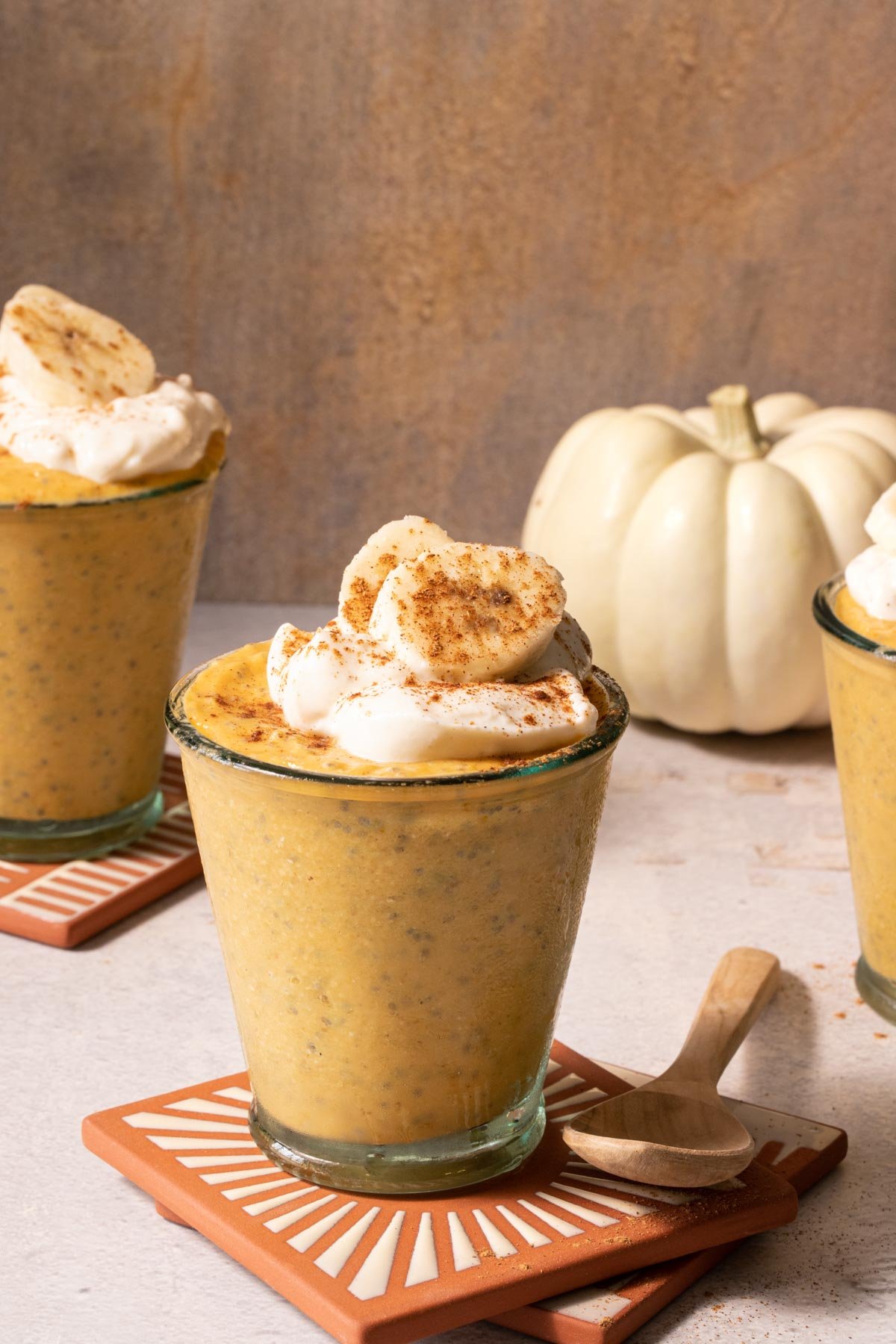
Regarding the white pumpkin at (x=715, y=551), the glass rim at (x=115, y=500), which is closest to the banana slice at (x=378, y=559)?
the glass rim at (x=115, y=500)

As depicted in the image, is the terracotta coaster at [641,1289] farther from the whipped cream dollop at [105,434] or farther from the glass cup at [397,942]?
the whipped cream dollop at [105,434]

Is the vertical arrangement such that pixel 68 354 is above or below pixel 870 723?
above

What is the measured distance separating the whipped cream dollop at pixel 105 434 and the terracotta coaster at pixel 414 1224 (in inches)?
23.0

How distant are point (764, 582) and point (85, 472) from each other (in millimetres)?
763

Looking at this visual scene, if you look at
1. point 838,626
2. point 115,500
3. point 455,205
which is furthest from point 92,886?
point 455,205

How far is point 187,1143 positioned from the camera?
0.99m

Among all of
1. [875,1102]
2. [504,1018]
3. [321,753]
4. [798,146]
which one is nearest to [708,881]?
[875,1102]

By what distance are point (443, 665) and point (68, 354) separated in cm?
69

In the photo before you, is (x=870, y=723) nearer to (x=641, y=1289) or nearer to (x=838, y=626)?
(x=838, y=626)

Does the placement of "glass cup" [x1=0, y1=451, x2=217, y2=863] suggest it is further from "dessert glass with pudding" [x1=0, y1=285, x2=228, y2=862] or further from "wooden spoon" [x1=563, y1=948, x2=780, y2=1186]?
"wooden spoon" [x1=563, y1=948, x2=780, y2=1186]

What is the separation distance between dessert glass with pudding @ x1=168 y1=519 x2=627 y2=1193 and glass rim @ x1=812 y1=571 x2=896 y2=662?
0.25 metres

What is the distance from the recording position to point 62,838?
151 centimetres

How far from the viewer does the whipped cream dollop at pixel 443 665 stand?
87 cm

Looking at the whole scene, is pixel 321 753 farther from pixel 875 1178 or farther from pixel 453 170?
pixel 453 170
